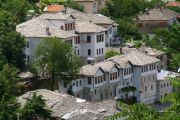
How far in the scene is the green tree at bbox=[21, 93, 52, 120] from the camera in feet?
129

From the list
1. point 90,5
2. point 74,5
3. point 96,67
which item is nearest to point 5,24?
point 96,67

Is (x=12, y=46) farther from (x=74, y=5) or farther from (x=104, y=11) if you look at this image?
(x=104, y=11)

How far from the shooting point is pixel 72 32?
5953 cm

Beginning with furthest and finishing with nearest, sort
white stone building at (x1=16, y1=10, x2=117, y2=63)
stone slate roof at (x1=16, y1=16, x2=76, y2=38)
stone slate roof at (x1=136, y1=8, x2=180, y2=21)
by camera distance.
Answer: stone slate roof at (x1=136, y1=8, x2=180, y2=21)
white stone building at (x1=16, y1=10, x2=117, y2=63)
stone slate roof at (x1=16, y1=16, x2=76, y2=38)

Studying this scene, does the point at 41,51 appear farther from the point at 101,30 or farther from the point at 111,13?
the point at 111,13

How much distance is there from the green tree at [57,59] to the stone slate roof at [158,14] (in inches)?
1508

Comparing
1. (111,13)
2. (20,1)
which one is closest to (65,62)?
(20,1)

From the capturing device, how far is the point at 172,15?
9175 cm

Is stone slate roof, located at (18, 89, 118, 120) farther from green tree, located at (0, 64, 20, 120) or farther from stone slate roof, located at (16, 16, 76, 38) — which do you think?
stone slate roof, located at (16, 16, 76, 38)

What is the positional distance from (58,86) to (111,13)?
1493 inches

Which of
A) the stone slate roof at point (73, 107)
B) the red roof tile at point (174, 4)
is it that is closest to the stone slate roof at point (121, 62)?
the stone slate roof at point (73, 107)

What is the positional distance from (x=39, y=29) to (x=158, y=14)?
37.2 meters

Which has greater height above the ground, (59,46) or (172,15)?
(59,46)

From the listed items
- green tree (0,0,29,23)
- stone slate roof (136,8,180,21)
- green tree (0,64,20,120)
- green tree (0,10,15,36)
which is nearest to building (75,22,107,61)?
green tree (0,10,15,36)
